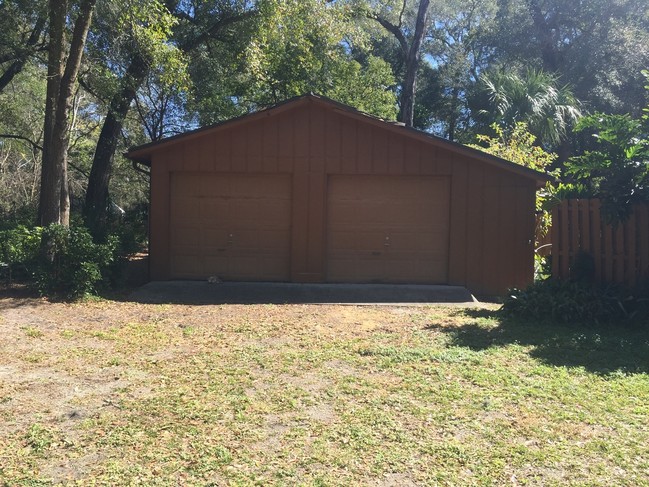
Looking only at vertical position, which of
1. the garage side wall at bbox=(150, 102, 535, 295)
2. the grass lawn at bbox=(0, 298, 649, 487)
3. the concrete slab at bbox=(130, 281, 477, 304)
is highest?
the garage side wall at bbox=(150, 102, 535, 295)

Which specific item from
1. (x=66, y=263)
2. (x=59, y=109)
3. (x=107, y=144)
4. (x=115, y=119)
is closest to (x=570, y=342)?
(x=66, y=263)

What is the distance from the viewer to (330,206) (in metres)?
11.6

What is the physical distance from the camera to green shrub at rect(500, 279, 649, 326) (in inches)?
322

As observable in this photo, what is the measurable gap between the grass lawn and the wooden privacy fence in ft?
4.87

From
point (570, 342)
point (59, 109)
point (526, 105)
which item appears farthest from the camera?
point (526, 105)

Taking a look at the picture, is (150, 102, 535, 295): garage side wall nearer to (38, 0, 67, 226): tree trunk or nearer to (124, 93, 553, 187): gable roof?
(124, 93, 553, 187): gable roof

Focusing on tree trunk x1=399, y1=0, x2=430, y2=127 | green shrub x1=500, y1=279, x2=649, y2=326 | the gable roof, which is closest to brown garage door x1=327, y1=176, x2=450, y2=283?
the gable roof

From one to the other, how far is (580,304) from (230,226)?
6.75 metres

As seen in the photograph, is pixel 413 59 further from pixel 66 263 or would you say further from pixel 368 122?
pixel 66 263

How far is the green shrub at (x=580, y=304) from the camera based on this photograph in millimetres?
8178

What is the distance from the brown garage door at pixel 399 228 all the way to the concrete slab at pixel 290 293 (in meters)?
0.38

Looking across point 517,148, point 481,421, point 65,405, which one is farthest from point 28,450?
point 517,148

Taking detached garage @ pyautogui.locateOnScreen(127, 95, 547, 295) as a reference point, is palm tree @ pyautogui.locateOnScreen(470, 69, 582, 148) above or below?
above

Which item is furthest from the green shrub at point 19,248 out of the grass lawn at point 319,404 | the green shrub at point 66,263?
the grass lawn at point 319,404
